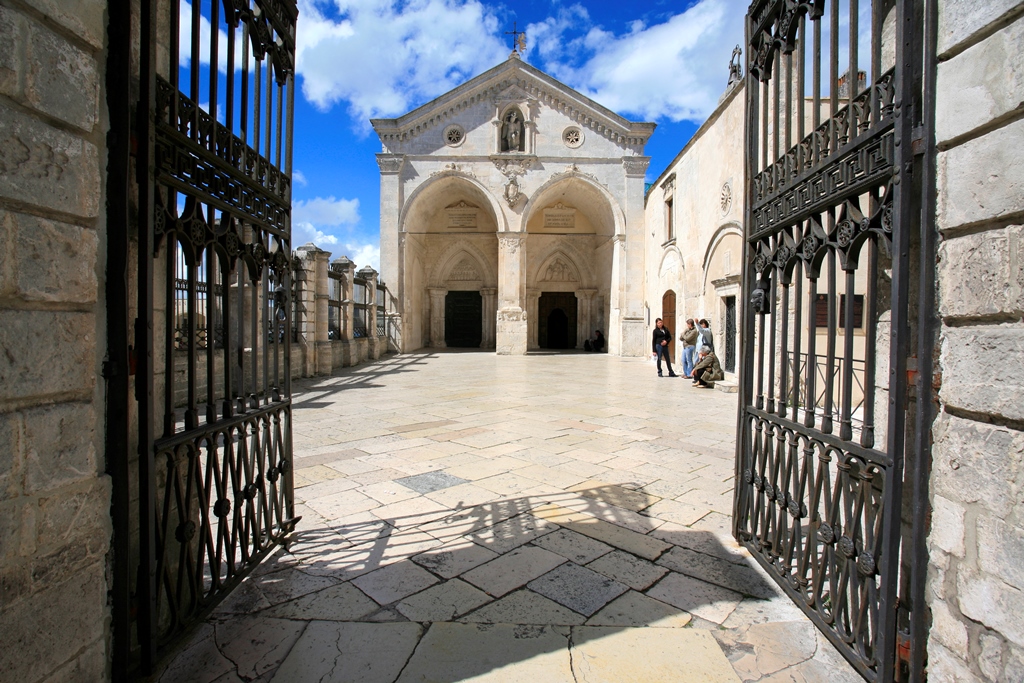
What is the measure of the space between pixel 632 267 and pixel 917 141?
18082mm

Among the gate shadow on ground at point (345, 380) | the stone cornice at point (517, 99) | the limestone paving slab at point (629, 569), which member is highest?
the stone cornice at point (517, 99)

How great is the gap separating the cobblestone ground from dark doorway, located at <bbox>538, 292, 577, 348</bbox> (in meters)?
18.7

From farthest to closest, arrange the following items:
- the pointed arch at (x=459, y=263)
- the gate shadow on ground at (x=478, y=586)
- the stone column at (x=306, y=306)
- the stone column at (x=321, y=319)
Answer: the pointed arch at (x=459, y=263)
the stone column at (x=321, y=319)
the stone column at (x=306, y=306)
the gate shadow on ground at (x=478, y=586)

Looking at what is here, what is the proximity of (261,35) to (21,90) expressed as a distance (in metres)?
1.73

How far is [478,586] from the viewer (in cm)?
259

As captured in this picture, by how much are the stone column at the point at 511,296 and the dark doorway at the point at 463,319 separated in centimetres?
481

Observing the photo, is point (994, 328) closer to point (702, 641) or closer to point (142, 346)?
point (702, 641)

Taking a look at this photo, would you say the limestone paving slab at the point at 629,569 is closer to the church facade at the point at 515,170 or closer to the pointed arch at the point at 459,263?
the church facade at the point at 515,170

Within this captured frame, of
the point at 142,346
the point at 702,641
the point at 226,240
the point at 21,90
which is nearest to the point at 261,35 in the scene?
the point at 226,240

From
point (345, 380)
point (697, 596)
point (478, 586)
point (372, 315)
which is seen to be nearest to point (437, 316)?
point (372, 315)

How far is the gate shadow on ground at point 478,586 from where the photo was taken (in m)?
2.10

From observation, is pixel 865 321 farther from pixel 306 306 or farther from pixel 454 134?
pixel 454 134

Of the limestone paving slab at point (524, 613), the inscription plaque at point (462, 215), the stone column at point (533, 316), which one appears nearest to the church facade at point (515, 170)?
the inscription plaque at point (462, 215)

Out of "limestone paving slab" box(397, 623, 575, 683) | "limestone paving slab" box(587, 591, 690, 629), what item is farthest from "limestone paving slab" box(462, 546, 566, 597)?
"limestone paving slab" box(587, 591, 690, 629)
